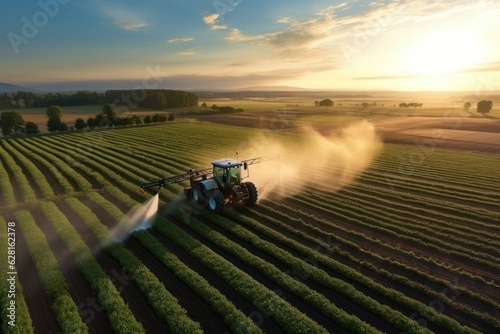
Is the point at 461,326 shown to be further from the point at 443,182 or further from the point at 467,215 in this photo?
the point at 443,182

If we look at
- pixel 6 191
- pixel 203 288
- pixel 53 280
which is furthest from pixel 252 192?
pixel 6 191

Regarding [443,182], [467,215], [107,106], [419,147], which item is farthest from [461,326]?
[107,106]

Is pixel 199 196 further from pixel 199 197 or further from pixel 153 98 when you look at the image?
pixel 153 98

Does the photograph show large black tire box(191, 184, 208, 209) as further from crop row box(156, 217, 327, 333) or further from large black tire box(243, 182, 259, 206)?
crop row box(156, 217, 327, 333)

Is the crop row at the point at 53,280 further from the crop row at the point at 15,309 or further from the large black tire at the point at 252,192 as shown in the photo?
the large black tire at the point at 252,192

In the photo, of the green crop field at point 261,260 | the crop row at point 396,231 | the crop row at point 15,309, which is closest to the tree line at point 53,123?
the green crop field at point 261,260
